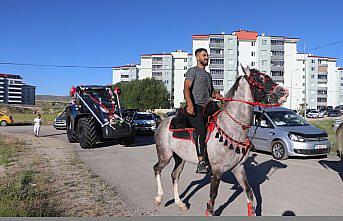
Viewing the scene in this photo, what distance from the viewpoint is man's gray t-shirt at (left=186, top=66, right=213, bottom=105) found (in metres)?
5.07

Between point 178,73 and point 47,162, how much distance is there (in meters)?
90.9

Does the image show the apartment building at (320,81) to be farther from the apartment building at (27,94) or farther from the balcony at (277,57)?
the apartment building at (27,94)

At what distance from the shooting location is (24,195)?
619 cm

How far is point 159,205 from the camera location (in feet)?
19.1

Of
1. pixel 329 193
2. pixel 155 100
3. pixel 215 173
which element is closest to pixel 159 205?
pixel 215 173

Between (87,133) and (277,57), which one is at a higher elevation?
(277,57)

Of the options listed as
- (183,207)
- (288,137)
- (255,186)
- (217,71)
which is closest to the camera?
(183,207)

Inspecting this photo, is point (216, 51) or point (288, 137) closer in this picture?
point (288, 137)

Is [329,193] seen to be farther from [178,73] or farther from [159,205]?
[178,73]

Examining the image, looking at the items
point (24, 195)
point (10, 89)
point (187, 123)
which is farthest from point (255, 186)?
point (10, 89)

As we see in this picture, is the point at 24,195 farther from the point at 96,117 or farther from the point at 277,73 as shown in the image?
the point at 277,73

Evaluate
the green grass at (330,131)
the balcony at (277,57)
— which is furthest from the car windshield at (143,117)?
the balcony at (277,57)

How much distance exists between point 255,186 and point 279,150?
4.71 meters

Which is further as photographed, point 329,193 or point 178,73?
point 178,73
